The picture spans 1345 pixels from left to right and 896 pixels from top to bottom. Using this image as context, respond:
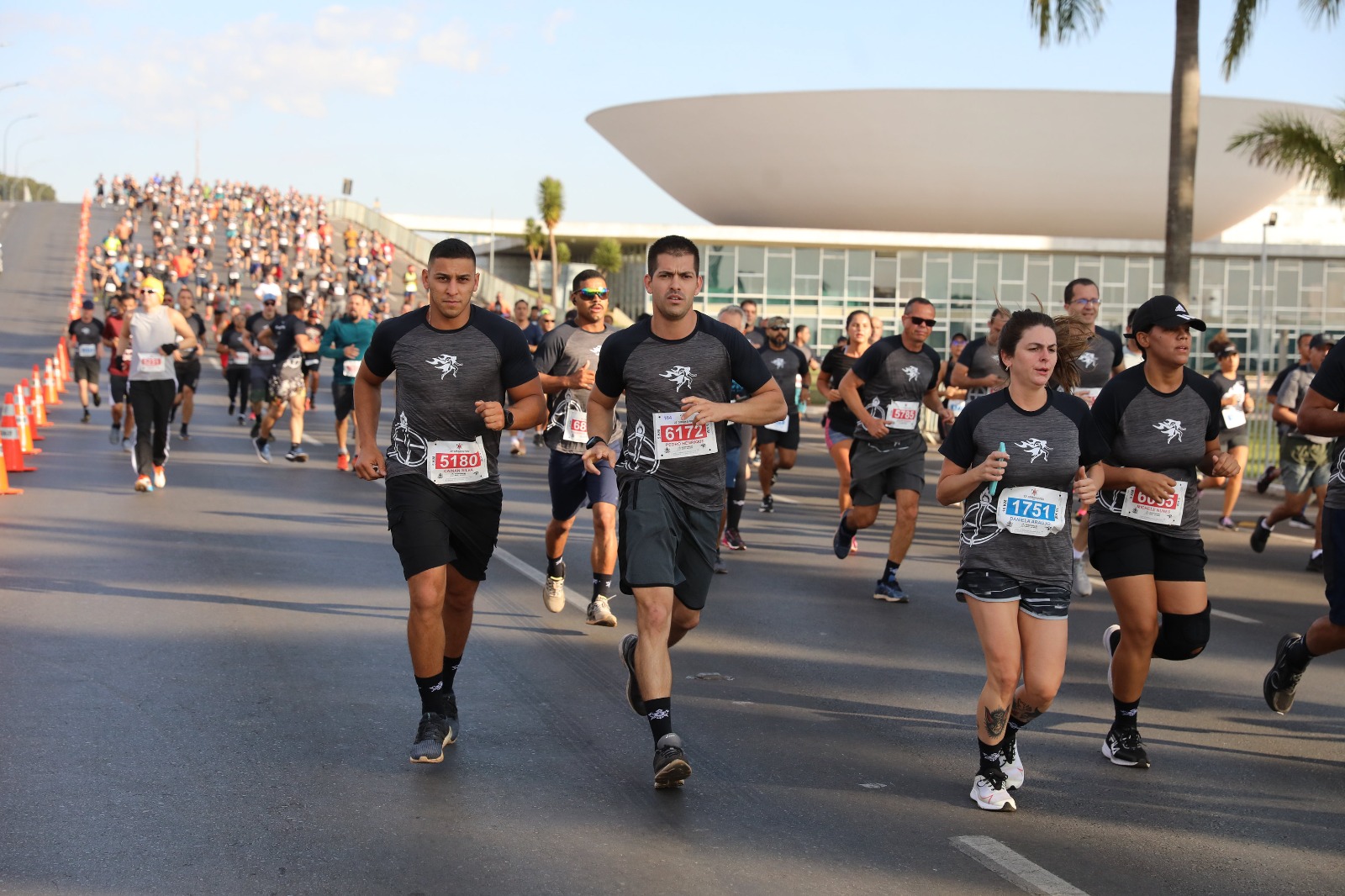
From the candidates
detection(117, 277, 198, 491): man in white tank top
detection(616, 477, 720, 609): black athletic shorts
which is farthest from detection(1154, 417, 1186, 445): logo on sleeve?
detection(117, 277, 198, 491): man in white tank top

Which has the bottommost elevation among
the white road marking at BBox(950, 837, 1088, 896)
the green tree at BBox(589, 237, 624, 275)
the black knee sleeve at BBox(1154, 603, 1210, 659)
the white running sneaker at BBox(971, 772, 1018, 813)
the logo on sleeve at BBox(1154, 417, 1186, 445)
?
the white road marking at BBox(950, 837, 1088, 896)

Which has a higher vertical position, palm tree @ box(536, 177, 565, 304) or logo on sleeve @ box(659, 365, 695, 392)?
palm tree @ box(536, 177, 565, 304)

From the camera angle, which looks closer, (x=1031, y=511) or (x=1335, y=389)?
(x=1031, y=511)

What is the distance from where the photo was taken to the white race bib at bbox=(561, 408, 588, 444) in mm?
8813

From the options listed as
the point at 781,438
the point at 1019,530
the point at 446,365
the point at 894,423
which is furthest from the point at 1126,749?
the point at 781,438

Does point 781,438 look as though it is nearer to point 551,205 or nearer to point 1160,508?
point 1160,508

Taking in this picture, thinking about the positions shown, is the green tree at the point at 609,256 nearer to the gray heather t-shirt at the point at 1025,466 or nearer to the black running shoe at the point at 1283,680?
the black running shoe at the point at 1283,680

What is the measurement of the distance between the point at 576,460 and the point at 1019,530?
13.3ft

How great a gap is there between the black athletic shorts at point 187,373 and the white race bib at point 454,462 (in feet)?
47.9

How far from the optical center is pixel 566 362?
892 centimetres

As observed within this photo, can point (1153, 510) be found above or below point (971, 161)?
below

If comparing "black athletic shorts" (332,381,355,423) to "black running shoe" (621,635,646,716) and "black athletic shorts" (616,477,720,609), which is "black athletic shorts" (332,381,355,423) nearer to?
"black running shoe" (621,635,646,716)

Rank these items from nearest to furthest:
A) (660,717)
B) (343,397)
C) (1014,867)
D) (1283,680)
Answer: (1014,867), (660,717), (1283,680), (343,397)

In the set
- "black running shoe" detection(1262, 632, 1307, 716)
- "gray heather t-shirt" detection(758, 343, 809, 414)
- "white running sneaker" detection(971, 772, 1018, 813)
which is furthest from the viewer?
"gray heather t-shirt" detection(758, 343, 809, 414)
